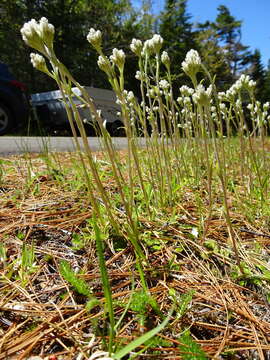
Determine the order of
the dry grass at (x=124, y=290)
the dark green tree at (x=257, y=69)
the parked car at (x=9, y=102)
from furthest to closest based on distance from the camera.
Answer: the dark green tree at (x=257, y=69) → the parked car at (x=9, y=102) → the dry grass at (x=124, y=290)

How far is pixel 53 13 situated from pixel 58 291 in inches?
742

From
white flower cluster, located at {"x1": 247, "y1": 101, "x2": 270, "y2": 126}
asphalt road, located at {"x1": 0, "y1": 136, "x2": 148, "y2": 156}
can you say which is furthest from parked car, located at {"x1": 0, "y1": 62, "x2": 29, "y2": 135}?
white flower cluster, located at {"x1": 247, "y1": 101, "x2": 270, "y2": 126}

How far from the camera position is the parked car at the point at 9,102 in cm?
555

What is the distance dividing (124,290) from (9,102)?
19.2 feet

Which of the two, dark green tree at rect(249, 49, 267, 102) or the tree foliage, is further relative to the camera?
dark green tree at rect(249, 49, 267, 102)

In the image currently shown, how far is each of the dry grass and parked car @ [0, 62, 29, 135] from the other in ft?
16.7

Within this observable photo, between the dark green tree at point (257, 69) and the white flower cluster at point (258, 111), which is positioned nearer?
the white flower cluster at point (258, 111)

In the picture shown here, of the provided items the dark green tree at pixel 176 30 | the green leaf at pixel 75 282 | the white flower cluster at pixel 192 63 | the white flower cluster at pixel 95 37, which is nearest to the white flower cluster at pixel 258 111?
the white flower cluster at pixel 192 63

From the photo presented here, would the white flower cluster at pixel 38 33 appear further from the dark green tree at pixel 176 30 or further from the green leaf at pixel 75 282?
the dark green tree at pixel 176 30

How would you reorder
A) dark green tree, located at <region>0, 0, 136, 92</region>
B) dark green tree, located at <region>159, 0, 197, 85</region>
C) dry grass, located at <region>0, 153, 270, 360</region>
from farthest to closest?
dark green tree, located at <region>159, 0, 197, 85</region> → dark green tree, located at <region>0, 0, 136, 92</region> → dry grass, located at <region>0, 153, 270, 360</region>

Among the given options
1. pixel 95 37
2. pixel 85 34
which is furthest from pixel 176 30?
pixel 95 37

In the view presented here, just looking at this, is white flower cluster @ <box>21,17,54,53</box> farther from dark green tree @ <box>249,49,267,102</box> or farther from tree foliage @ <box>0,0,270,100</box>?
dark green tree @ <box>249,49,267,102</box>

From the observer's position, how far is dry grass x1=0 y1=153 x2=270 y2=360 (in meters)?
0.63

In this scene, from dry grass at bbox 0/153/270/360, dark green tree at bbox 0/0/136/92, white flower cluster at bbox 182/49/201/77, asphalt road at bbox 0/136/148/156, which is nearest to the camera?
dry grass at bbox 0/153/270/360
